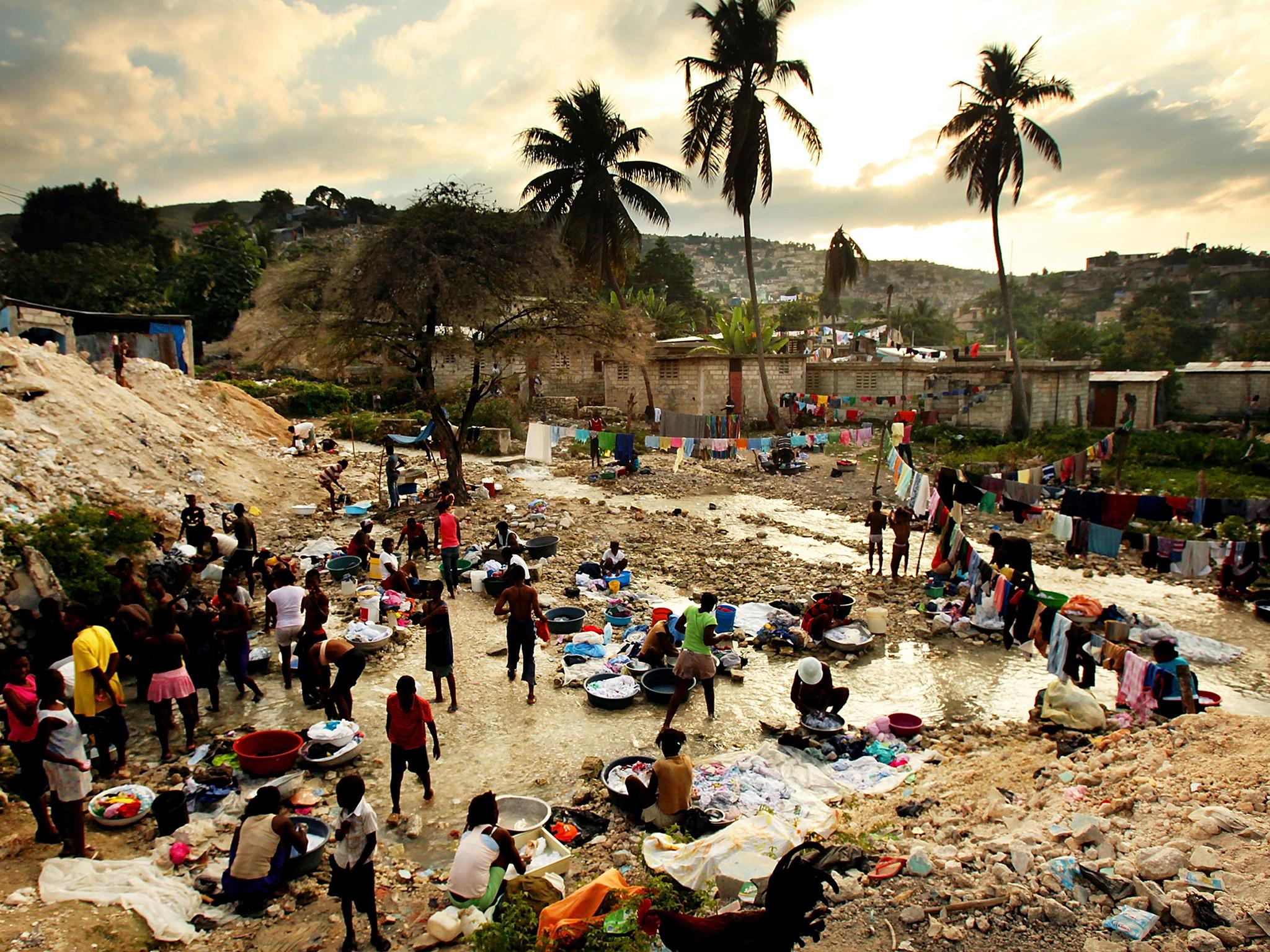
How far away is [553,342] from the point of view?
16703 mm

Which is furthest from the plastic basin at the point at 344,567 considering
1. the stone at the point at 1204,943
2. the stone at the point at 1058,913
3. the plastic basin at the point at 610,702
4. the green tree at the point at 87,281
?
the green tree at the point at 87,281

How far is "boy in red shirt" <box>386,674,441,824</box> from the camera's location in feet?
18.6

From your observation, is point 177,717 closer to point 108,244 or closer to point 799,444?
point 799,444

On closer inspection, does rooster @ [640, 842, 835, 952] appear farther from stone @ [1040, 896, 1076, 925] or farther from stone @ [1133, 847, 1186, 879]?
stone @ [1133, 847, 1186, 879]

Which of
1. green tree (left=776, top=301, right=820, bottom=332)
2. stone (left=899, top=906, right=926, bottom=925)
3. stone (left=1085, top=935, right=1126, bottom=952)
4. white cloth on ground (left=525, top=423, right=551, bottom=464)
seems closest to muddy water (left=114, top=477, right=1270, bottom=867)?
stone (left=899, top=906, right=926, bottom=925)

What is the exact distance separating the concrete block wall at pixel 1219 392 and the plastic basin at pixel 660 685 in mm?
31630

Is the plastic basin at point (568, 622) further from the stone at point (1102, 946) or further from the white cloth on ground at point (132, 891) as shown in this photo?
the stone at point (1102, 946)

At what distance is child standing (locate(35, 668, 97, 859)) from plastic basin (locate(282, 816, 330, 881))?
1.37 meters

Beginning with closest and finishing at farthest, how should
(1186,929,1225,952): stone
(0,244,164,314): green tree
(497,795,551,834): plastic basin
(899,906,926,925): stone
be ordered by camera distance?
(1186,929,1225,952): stone < (899,906,926,925): stone < (497,795,551,834): plastic basin < (0,244,164,314): green tree

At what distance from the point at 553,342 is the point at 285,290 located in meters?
5.88

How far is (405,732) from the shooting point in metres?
5.66

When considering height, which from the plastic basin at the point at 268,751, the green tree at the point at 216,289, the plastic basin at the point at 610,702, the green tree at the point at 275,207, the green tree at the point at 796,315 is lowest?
the plastic basin at the point at 610,702

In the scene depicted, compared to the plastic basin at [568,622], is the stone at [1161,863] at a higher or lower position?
higher

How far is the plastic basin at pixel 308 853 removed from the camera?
195 inches
